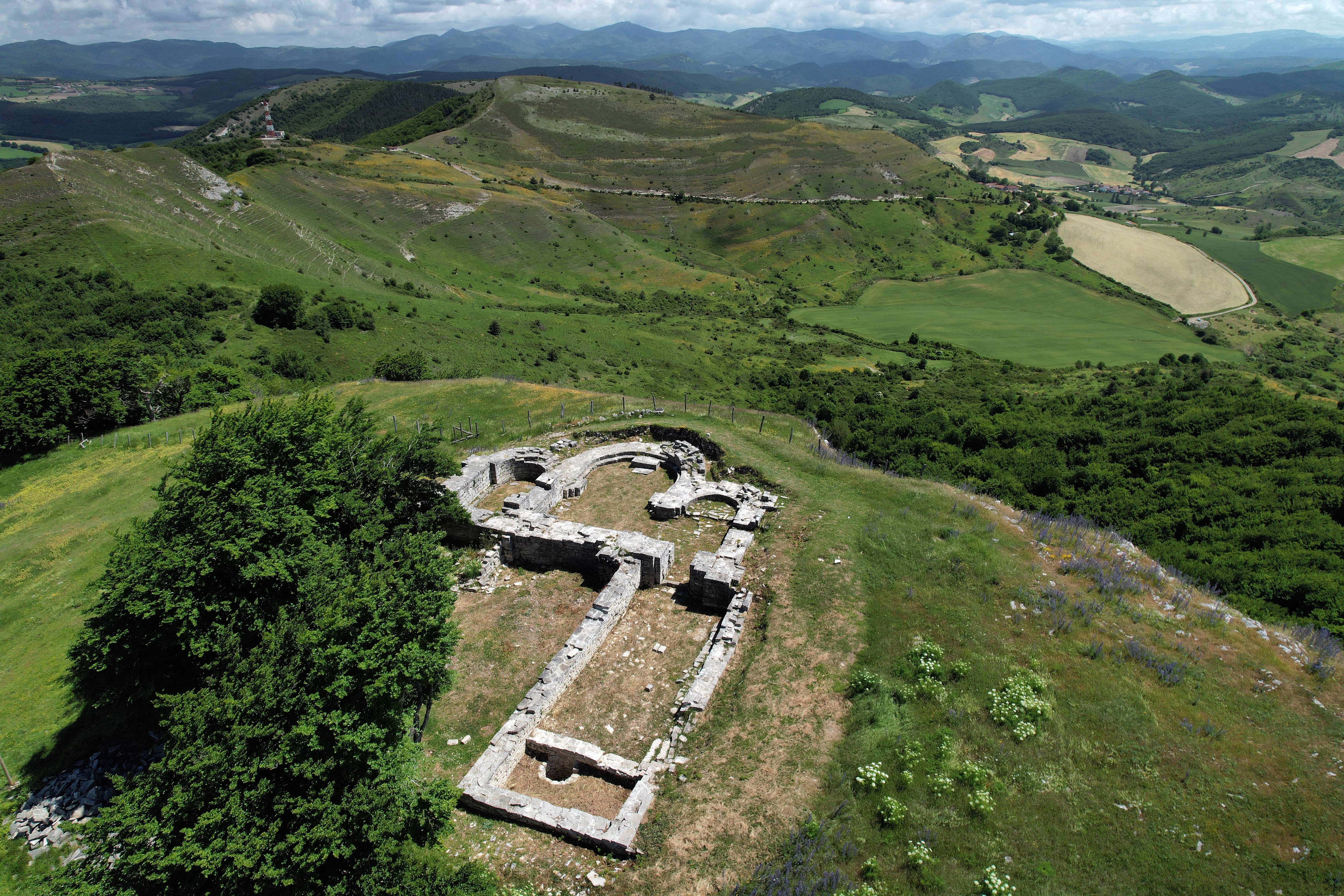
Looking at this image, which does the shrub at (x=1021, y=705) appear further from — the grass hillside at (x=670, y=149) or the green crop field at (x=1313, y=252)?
the green crop field at (x=1313, y=252)

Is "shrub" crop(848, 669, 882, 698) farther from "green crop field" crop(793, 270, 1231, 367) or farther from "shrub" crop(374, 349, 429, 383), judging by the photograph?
"green crop field" crop(793, 270, 1231, 367)

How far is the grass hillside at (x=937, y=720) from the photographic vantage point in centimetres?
1134

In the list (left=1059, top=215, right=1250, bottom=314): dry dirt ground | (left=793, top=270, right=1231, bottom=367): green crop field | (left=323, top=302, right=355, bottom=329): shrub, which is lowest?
(left=793, top=270, right=1231, bottom=367): green crop field

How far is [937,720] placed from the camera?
14195mm

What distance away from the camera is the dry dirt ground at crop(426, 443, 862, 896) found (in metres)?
12.6

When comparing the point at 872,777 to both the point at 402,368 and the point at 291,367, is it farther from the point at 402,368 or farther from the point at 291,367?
the point at 291,367

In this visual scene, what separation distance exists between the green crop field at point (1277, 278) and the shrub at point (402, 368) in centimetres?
13878

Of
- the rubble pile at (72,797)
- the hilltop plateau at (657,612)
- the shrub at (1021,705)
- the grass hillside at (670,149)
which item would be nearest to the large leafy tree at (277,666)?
the hilltop plateau at (657,612)

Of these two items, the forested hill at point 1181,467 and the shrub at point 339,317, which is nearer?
the forested hill at point 1181,467

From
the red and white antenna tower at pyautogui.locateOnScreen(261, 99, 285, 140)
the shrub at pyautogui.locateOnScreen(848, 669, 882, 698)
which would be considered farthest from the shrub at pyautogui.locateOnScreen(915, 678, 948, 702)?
the red and white antenna tower at pyautogui.locateOnScreen(261, 99, 285, 140)

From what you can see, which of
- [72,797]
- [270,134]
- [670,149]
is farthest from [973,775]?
[670,149]

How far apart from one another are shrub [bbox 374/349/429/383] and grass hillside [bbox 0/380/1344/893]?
23660 mm

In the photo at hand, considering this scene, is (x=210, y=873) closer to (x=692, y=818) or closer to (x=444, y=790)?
(x=444, y=790)

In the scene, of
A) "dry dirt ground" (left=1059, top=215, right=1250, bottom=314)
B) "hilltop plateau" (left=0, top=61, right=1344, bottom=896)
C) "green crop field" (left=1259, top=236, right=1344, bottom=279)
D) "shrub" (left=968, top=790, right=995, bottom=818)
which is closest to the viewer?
"hilltop plateau" (left=0, top=61, right=1344, bottom=896)
